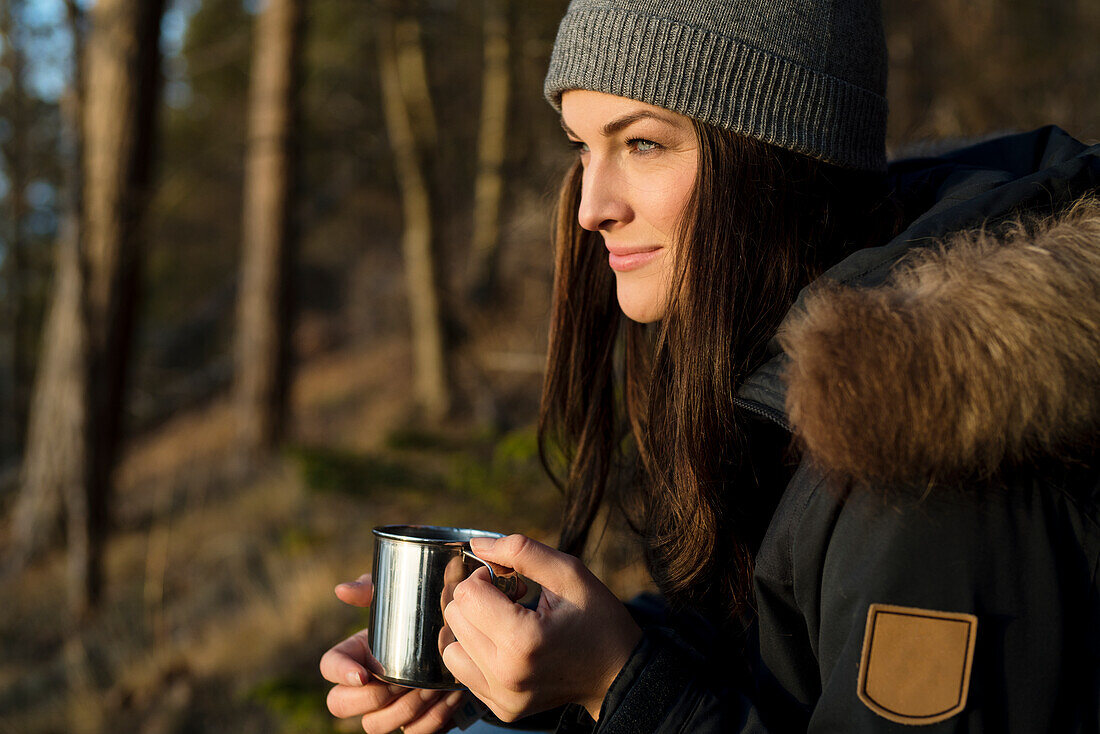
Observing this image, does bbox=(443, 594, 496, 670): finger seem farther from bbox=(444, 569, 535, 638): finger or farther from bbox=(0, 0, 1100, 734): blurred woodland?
Answer: bbox=(0, 0, 1100, 734): blurred woodland

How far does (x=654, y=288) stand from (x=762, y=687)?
80 cm

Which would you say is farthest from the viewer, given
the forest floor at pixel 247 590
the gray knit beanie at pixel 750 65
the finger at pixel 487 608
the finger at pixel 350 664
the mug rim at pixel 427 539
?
the forest floor at pixel 247 590

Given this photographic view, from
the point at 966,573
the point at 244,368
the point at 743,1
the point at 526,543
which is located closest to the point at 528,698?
the point at 526,543

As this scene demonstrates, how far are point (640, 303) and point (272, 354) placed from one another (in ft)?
28.7

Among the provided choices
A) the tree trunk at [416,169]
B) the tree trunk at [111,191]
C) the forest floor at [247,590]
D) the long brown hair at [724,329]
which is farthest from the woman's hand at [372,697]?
the tree trunk at [416,169]

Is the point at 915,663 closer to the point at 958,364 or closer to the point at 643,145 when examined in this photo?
the point at 958,364

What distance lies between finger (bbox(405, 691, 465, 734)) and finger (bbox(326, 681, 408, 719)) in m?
0.07

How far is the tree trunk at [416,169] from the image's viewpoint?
406 inches

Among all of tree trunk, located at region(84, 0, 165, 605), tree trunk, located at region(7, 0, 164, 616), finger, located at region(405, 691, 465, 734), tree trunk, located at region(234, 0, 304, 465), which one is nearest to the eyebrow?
finger, located at region(405, 691, 465, 734)

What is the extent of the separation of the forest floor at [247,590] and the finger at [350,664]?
1.40m

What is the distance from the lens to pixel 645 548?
2035mm

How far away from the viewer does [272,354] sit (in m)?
10.0

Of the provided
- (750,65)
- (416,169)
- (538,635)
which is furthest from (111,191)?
(538,635)

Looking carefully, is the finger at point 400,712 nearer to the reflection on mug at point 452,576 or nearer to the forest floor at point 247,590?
the reflection on mug at point 452,576
